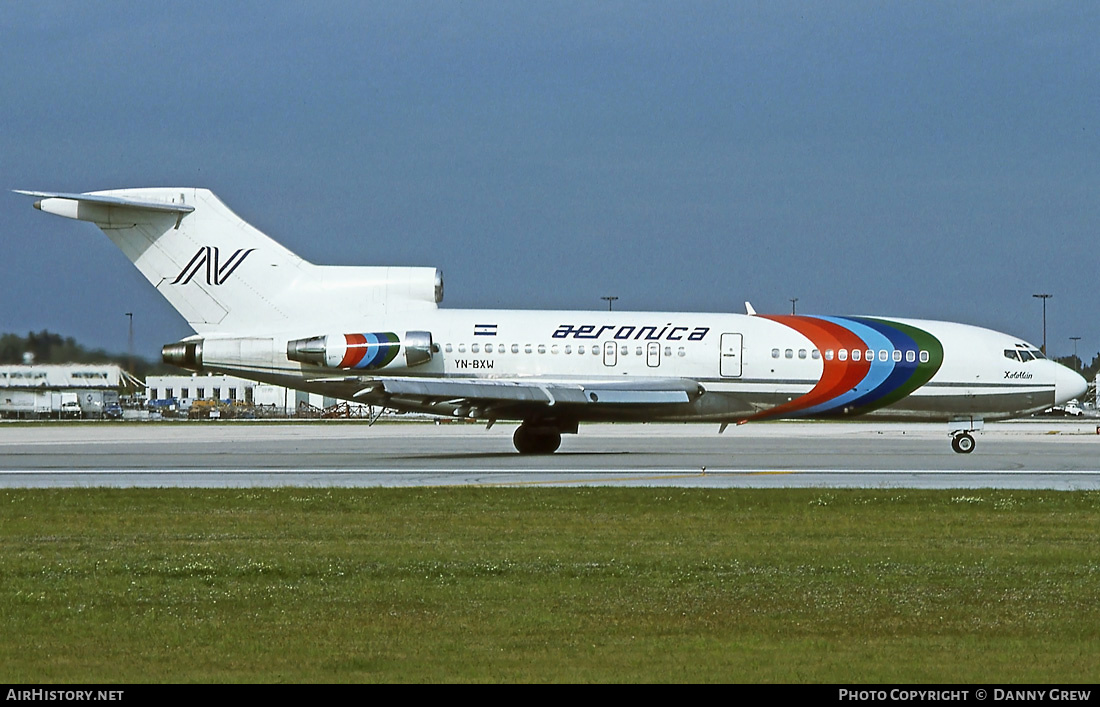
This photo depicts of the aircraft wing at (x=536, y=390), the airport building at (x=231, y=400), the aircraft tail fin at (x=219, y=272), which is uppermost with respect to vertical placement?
the aircraft tail fin at (x=219, y=272)

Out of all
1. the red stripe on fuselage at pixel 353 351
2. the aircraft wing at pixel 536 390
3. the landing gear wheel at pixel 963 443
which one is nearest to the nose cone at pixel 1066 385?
the landing gear wheel at pixel 963 443

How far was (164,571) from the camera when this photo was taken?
12539 millimetres

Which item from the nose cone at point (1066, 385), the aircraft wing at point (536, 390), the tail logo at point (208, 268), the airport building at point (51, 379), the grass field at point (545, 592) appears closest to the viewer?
the grass field at point (545, 592)

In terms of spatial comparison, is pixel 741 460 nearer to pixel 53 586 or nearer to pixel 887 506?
pixel 887 506

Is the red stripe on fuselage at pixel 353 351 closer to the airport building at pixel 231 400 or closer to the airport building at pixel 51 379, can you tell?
the airport building at pixel 51 379

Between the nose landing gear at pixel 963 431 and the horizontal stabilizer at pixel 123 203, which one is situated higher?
the horizontal stabilizer at pixel 123 203

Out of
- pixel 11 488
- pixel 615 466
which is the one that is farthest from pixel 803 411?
pixel 11 488

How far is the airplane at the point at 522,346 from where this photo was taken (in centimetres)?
3347

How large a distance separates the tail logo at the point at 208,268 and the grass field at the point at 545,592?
15.6 meters

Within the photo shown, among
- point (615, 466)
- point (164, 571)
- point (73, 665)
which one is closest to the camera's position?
point (73, 665)

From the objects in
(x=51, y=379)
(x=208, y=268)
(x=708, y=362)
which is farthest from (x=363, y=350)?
(x=51, y=379)

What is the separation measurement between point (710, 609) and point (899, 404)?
25.1 meters

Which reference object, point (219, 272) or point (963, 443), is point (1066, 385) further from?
point (219, 272)

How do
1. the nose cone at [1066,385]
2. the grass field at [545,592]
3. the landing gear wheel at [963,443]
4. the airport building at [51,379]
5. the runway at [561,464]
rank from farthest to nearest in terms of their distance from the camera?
the airport building at [51,379] < the landing gear wheel at [963,443] < the nose cone at [1066,385] < the runway at [561,464] < the grass field at [545,592]
